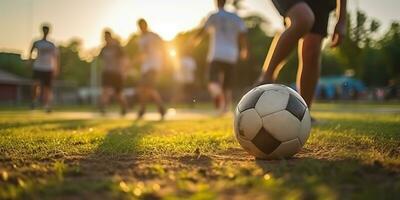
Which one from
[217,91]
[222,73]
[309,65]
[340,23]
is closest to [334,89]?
[217,91]

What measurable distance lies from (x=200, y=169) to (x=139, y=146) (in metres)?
1.43

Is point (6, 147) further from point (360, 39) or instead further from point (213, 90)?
point (213, 90)

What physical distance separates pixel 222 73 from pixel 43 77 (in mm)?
5364

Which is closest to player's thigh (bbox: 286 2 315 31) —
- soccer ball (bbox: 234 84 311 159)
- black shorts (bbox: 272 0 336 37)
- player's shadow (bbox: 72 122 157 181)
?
black shorts (bbox: 272 0 336 37)

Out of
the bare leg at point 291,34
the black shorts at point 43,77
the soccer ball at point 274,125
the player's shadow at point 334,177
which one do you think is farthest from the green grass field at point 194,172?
the black shorts at point 43,77

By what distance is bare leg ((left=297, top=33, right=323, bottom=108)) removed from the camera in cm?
499

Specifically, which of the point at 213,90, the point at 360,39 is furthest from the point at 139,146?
the point at 213,90

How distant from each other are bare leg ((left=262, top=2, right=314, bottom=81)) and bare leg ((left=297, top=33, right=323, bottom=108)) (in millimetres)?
741

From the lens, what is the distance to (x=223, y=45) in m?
9.75

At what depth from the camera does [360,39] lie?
6.19 meters

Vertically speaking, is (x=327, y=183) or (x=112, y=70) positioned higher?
(x=112, y=70)

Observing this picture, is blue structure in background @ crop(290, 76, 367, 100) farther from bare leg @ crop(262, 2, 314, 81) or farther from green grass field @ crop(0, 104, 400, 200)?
green grass field @ crop(0, 104, 400, 200)

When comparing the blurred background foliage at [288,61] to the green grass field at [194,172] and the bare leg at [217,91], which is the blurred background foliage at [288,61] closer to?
the bare leg at [217,91]

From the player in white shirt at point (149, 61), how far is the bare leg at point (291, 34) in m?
6.13
